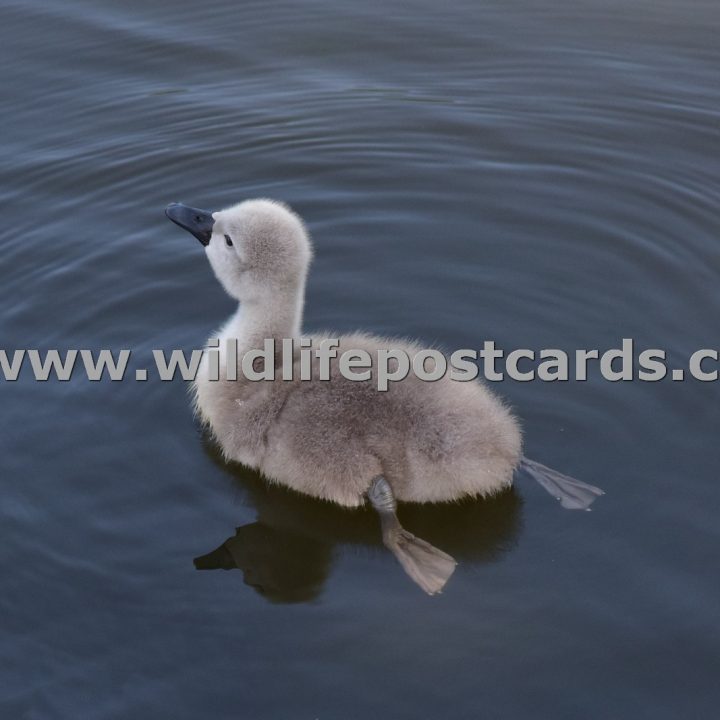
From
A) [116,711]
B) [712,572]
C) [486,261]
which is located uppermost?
[486,261]

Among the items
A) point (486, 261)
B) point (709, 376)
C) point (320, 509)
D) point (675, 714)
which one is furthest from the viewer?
point (486, 261)

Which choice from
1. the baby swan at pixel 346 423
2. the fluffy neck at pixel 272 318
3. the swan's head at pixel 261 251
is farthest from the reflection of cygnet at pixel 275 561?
the swan's head at pixel 261 251

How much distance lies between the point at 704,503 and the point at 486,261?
7.14 ft

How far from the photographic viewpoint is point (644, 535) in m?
5.02

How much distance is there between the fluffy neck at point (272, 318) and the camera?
18.5 feet

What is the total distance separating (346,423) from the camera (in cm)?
511

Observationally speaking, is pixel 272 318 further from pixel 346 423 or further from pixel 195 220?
pixel 346 423

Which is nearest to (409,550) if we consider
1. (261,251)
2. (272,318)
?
(272,318)

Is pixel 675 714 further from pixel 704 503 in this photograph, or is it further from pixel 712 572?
pixel 704 503

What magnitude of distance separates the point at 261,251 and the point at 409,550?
1.49 m

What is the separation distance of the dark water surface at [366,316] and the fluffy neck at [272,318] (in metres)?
0.56

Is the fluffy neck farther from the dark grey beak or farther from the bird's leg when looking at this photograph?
the bird's leg

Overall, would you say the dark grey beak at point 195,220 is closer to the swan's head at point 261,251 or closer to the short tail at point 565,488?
the swan's head at point 261,251

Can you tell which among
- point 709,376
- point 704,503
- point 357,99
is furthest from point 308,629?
point 357,99
